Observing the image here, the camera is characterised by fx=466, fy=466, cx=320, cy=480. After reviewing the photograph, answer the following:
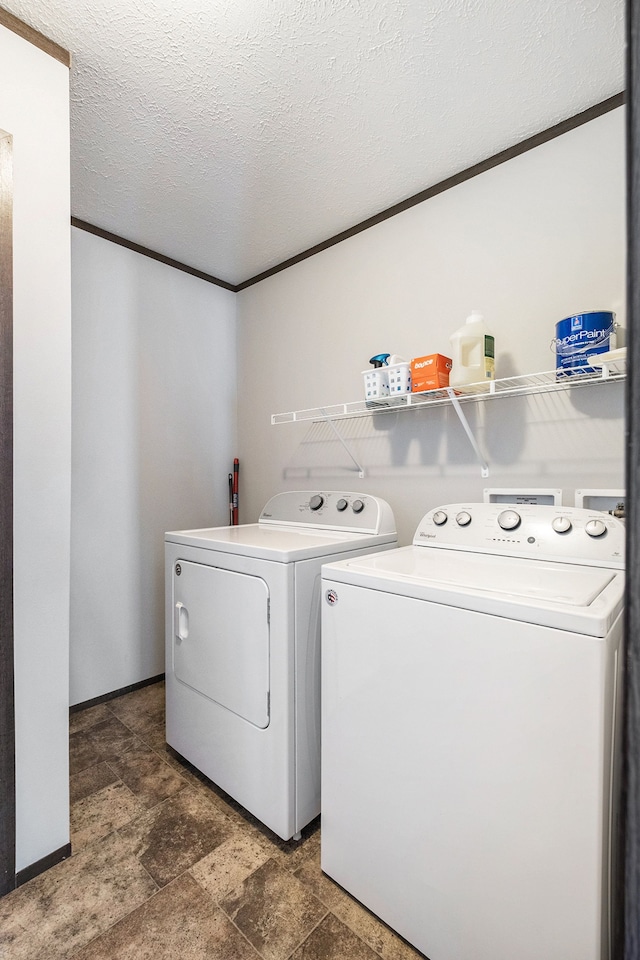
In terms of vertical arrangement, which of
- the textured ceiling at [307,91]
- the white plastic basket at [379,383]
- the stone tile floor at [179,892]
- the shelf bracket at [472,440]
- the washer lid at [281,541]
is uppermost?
the textured ceiling at [307,91]

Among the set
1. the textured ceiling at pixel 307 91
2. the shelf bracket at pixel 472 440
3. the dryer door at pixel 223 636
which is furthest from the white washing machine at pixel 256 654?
the textured ceiling at pixel 307 91

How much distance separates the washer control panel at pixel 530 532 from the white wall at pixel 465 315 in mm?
239

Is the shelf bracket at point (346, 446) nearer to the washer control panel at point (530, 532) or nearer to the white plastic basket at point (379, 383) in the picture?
the white plastic basket at point (379, 383)

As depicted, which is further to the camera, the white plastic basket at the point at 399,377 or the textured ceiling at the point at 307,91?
the white plastic basket at the point at 399,377

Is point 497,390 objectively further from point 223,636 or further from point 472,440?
point 223,636

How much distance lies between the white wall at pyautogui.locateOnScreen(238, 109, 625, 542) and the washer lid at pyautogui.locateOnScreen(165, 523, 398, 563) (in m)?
0.41

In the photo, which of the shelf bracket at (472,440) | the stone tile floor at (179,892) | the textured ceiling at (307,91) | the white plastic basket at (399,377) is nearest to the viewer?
the stone tile floor at (179,892)

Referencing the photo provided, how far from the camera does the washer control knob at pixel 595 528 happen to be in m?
1.35

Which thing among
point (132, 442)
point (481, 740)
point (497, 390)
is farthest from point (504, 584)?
point (132, 442)

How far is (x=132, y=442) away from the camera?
8.36ft

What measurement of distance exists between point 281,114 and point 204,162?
16.5 inches

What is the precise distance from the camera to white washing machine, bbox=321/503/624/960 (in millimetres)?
887

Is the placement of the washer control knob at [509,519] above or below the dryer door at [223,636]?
above

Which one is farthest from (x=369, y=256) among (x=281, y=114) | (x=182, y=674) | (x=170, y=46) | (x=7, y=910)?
(x=7, y=910)
